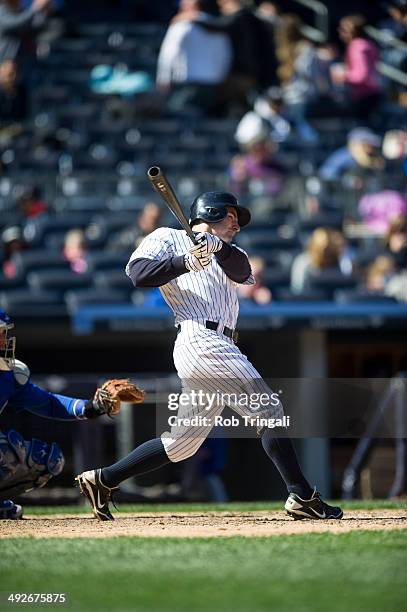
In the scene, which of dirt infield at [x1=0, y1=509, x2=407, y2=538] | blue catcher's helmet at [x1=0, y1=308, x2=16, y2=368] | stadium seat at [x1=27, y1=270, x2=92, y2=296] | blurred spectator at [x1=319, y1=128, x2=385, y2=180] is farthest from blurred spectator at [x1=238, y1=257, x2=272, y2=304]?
blue catcher's helmet at [x1=0, y1=308, x2=16, y2=368]

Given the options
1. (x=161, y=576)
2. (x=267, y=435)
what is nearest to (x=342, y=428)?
(x=267, y=435)

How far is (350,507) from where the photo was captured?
285 inches

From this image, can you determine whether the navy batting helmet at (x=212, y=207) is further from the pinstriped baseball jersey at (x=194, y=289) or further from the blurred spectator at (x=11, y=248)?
the blurred spectator at (x=11, y=248)

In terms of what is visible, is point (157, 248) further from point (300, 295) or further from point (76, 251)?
point (76, 251)

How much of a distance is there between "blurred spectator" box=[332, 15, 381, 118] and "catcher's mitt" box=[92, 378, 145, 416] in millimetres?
8795

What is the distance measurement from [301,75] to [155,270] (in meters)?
9.14

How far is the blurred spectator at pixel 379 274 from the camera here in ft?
35.8

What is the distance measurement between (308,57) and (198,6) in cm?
144

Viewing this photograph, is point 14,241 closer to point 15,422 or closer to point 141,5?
point 15,422

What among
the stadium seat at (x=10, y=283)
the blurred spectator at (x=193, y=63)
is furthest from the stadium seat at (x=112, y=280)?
the blurred spectator at (x=193, y=63)

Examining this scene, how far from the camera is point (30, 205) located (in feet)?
38.6

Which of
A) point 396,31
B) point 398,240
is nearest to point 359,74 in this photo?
point 396,31

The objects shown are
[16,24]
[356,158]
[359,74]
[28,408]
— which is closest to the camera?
[28,408]

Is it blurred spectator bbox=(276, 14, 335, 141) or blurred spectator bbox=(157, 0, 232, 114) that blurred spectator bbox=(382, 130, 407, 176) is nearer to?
blurred spectator bbox=(276, 14, 335, 141)
